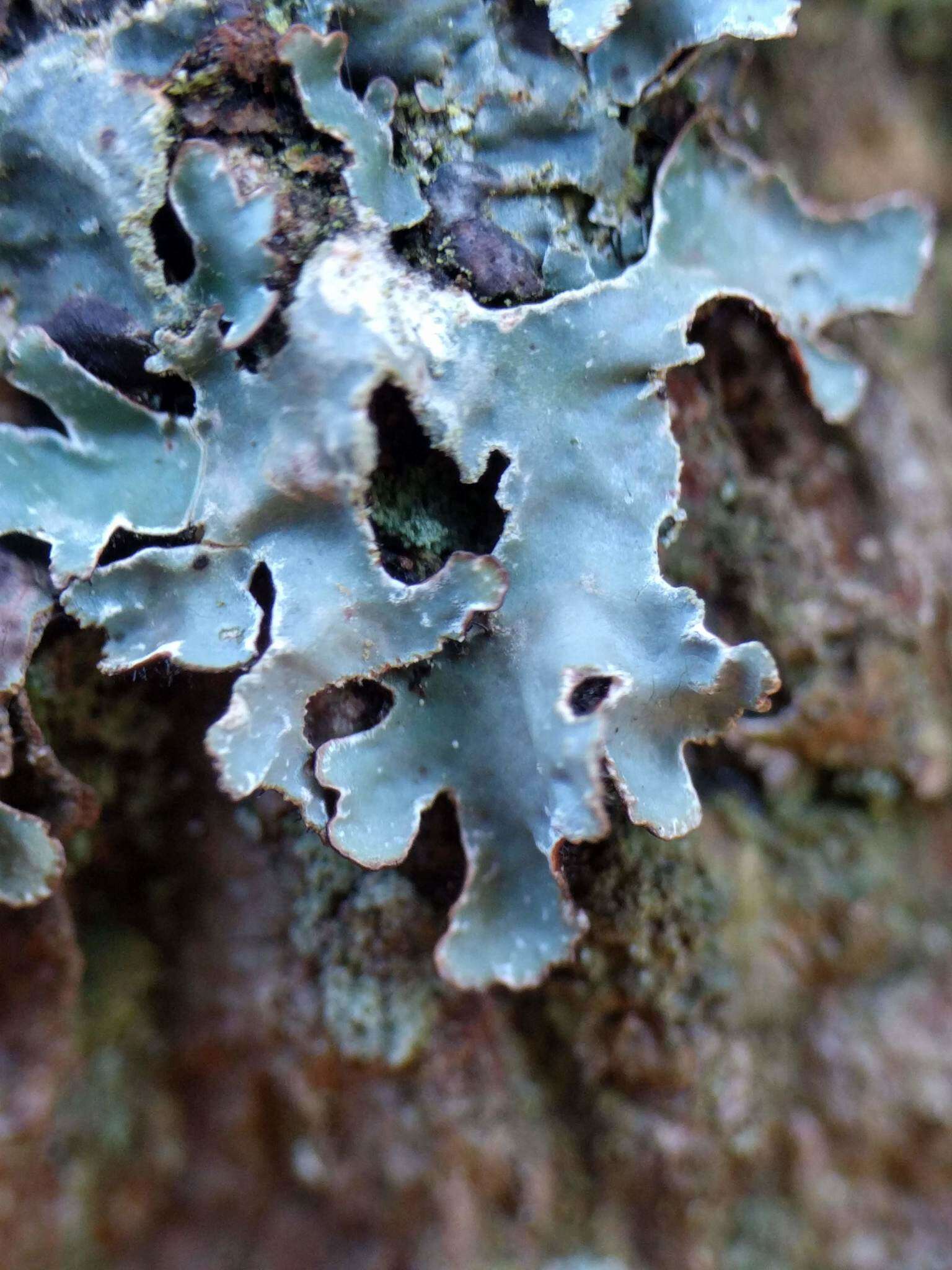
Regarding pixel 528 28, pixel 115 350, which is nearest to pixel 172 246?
pixel 115 350

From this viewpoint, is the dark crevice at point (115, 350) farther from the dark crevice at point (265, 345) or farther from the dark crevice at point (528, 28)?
the dark crevice at point (528, 28)

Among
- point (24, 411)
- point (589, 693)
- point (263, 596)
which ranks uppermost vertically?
point (24, 411)

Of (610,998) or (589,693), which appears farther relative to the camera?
(610,998)

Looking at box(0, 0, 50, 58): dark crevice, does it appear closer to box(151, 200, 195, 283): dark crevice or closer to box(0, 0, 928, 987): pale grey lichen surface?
box(0, 0, 928, 987): pale grey lichen surface

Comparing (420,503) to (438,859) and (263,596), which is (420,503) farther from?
(438,859)

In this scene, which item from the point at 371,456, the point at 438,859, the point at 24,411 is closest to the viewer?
the point at 371,456

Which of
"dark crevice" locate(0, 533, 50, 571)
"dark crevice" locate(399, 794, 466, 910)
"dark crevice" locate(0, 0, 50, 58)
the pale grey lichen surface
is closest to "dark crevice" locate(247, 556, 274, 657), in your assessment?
the pale grey lichen surface
